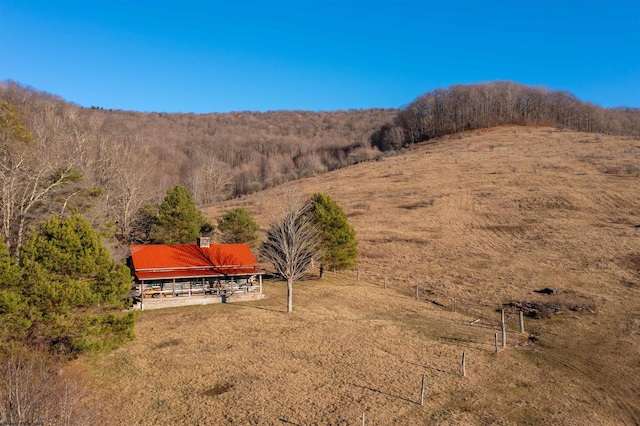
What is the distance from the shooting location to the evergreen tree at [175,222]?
38938 mm

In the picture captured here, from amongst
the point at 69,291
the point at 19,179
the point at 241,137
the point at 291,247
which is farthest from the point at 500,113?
the point at 69,291

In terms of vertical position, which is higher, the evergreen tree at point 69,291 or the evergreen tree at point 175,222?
the evergreen tree at point 175,222

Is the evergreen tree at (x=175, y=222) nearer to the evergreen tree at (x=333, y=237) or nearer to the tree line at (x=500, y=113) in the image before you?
the evergreen tree at (x=333, y=237)

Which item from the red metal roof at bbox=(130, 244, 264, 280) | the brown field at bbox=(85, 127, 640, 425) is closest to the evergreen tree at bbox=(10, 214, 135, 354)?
the brown field at bbox=(85, 127, 640, 425)

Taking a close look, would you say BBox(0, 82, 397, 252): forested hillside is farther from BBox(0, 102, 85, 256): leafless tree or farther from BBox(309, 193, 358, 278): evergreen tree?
BBox(309, 193, 358, 278): evergreen tree

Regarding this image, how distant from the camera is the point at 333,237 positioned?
36.2m

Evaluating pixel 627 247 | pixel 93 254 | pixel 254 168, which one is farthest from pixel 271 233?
pixel 254 168

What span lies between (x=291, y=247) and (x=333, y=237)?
764 centimetres

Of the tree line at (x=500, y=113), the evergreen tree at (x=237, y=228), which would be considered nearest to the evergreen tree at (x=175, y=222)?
the evergreen tree at (x=237, y=228)

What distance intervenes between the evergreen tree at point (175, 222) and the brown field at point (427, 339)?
398 inches

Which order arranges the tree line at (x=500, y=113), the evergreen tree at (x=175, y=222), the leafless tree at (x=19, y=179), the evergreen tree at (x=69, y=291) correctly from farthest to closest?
the tree line at (x=500, y=113) → the evergreen tree at (x=175, y=222) → the leafless tree at (x=19, y=179) → the evergreen tree at (x=69, y=291)

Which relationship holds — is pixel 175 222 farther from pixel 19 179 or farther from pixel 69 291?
pixel 69 291

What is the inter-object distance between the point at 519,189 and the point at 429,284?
1423 inches

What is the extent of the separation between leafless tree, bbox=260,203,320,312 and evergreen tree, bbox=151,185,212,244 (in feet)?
27.2
